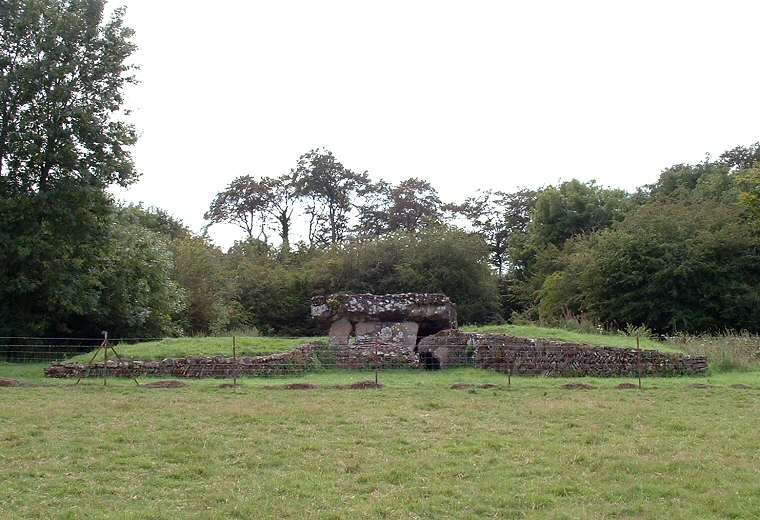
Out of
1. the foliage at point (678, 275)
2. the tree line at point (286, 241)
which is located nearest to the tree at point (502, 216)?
the tree line at point (286, 241)

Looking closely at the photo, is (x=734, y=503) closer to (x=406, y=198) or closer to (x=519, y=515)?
(x=519, y=515)

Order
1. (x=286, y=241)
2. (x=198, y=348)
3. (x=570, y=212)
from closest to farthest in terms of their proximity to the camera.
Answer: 1. (x=198, y=348)
2. (x=570, y=212)
3. (x=286, y=241)

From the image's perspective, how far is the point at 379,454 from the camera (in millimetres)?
8781

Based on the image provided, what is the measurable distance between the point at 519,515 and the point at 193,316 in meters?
28.2

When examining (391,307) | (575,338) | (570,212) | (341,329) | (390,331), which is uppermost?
(570,212)

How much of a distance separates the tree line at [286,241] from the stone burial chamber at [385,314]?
7.63m

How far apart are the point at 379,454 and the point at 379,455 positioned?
2.2 inches

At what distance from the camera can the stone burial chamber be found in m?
21.9

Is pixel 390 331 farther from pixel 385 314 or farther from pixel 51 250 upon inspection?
pixel 51 250

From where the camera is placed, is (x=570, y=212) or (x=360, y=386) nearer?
(x=360, y=386)

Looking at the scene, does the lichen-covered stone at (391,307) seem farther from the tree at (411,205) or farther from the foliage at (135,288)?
the tree at (411,205)

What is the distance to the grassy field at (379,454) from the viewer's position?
677 centimetres

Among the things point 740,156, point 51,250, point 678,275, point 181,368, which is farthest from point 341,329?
point 740,156

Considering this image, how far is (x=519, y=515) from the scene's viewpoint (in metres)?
6.51
